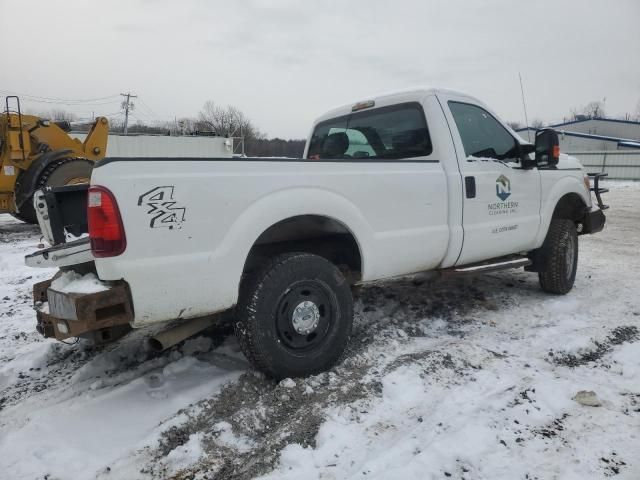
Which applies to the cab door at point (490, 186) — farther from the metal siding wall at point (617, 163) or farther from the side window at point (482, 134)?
the metal siding wall at point (617, 163)

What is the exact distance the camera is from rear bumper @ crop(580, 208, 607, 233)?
559 centimetres

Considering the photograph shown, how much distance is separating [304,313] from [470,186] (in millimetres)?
1920

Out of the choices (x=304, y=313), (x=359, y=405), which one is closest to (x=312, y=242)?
(x=304, y=313)

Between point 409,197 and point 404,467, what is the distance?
1961 mm

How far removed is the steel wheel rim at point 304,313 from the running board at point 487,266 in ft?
4.48

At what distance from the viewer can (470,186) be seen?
4047 mm

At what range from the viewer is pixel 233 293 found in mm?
2811

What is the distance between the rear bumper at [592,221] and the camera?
559 centimetres

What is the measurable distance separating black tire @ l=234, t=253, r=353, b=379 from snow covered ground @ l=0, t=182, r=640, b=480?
0.50ft

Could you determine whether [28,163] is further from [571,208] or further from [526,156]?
[571,208]

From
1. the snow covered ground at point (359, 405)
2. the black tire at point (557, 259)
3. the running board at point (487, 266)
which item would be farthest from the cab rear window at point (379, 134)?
the black tire at point (557, 259)

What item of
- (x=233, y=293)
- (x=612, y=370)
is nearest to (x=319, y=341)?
(x=233, y=293)

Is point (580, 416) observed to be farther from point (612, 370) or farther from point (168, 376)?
point (168, 376)

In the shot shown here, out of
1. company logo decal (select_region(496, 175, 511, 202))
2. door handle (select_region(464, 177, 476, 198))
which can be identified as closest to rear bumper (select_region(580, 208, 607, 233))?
company logo decal (select_region(496, 175, 511, 202))
